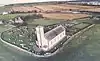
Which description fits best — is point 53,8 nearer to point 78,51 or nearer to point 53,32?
point 53,32

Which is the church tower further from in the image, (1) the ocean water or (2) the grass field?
(2) the grass field

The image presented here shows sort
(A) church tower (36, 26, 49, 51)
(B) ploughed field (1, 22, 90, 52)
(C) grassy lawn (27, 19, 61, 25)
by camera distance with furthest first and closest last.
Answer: (C) grassy lawn (27, 19, 61, 25) < (B) ploughed field (1, 22, 90, 52) < (A) church tower (36, 26, 49, 51)

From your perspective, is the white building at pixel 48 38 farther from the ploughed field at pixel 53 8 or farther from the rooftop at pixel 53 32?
the ploughed field at pixel 53 8

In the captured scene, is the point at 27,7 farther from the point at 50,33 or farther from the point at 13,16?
the point at 50,33

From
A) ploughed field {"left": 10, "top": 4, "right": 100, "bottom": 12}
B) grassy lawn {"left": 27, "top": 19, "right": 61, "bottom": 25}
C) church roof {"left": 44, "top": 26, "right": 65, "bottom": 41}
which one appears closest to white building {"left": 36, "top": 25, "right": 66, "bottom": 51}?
church roof {"left": 44, "top": 26, "right": 65, "bottom": 41}

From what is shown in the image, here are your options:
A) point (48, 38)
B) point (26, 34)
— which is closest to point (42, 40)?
point (48, 38)

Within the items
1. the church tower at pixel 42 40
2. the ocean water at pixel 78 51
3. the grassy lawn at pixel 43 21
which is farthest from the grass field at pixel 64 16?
the church tower at pixel 42 40

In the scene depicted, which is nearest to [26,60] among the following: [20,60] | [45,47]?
[20,60]
